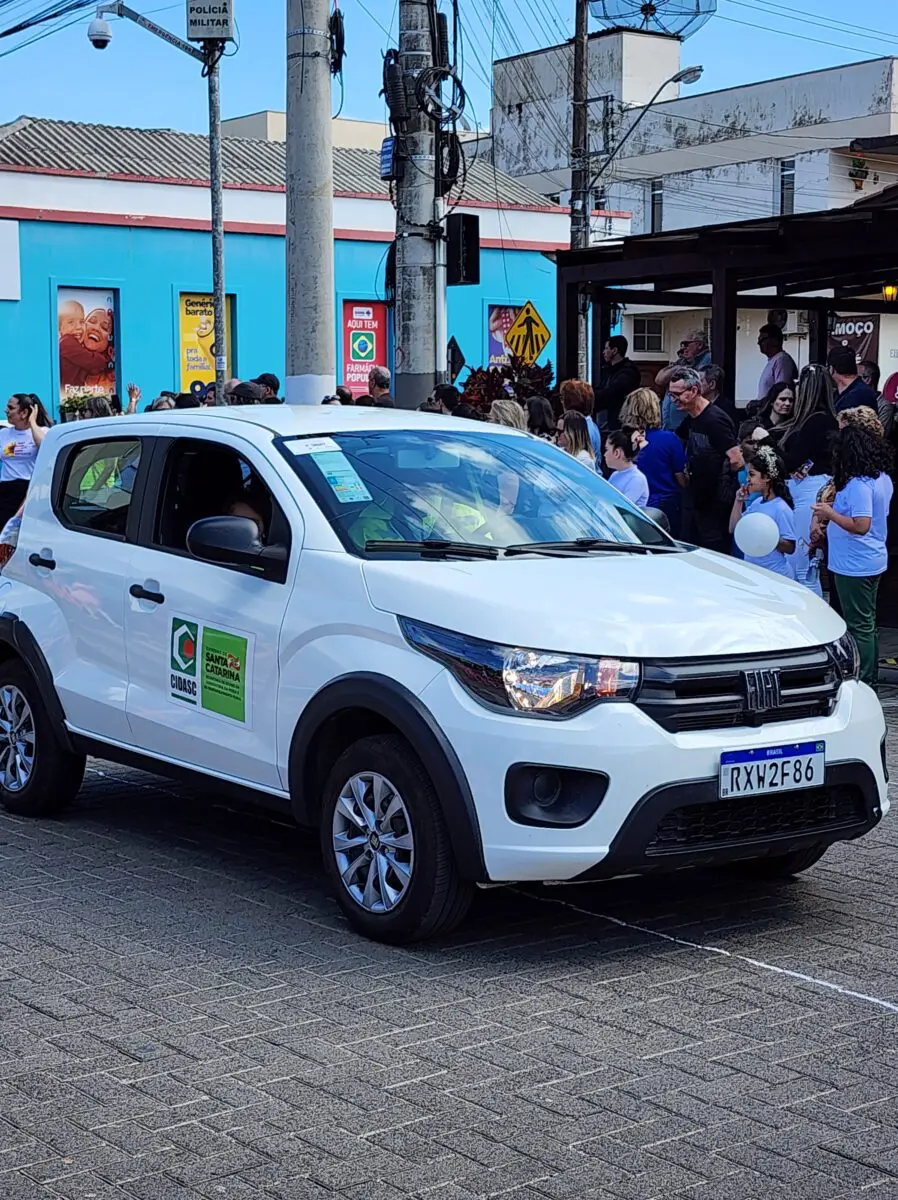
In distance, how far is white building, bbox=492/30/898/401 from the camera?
1932 inches

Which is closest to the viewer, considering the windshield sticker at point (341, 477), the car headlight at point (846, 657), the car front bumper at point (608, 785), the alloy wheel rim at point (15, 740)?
the car front bumper at point (608, 785)

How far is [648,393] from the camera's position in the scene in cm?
1199

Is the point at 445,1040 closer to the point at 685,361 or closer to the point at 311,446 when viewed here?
the point at 311,446

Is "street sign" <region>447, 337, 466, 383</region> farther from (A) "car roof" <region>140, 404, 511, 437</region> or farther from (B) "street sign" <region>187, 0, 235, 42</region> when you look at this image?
(A) "car roof" <region>140, 404, 511, 437</region>

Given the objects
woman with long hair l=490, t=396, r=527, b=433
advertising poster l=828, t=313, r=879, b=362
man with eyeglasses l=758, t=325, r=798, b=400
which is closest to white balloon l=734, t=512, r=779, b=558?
woman with long hair l=490, t=396, r=527, b=433

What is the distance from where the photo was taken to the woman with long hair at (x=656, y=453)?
12.0 meters

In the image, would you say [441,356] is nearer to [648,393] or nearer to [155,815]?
[648,393]

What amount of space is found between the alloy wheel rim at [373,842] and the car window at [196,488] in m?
1.53

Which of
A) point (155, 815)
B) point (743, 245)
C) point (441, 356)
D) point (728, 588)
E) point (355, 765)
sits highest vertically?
point (743, 245)

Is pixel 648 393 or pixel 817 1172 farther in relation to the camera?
pixel 648 393

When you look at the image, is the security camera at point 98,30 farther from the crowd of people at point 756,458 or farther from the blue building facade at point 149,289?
the crowd of people at point 756,458

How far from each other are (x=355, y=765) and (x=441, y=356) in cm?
891

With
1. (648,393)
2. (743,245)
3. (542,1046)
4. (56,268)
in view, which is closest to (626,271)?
(743,245)

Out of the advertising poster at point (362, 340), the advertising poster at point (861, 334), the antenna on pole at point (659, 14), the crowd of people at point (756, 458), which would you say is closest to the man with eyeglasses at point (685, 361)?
the crowd of people at point (756, 458)
